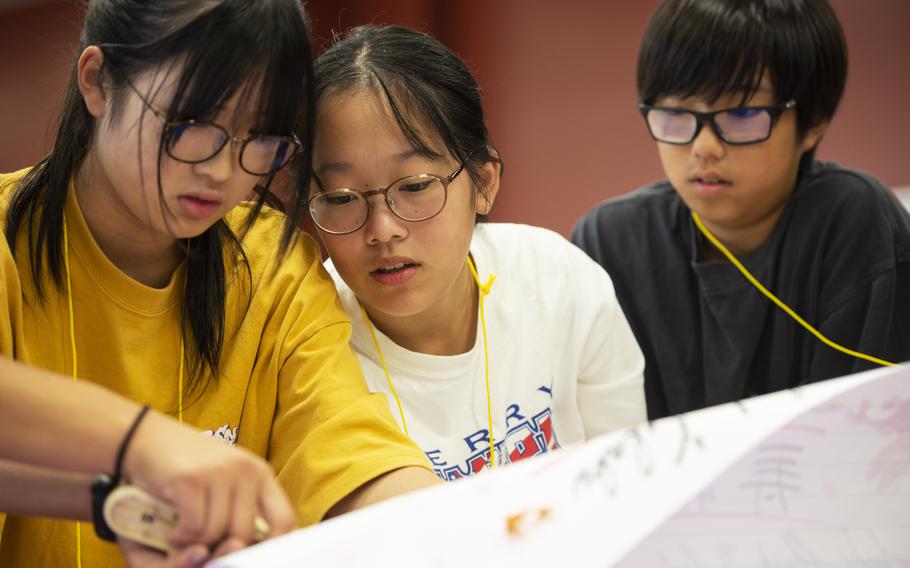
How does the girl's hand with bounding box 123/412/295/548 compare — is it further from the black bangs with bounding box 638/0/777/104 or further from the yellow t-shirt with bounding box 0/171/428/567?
the black bangs with bounding box 638/0/777/104

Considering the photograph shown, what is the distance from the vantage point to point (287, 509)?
0.65 m

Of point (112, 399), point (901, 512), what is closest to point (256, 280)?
point (112, 399)

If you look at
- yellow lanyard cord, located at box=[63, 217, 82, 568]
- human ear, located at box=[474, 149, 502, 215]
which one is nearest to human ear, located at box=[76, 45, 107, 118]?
yellow lanyard cord, located at box=[63, 217, 82, 568]

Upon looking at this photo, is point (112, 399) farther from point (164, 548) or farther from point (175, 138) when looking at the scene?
point (175, 138)

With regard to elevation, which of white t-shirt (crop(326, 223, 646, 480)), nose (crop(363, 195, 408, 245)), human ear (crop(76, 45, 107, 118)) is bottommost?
white t-shirt (crop(326, 223, 646, 480))

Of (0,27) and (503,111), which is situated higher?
(0,27)

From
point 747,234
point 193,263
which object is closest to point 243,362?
point 193,263

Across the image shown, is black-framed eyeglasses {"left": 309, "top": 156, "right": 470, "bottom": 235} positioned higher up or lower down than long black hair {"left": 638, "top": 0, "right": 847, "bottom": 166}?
lower down

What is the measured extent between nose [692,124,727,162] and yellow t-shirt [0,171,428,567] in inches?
24.9

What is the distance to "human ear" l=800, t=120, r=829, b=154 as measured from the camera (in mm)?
1467

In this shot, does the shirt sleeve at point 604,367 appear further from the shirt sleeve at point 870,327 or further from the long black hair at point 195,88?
the long black hair at point 195,88

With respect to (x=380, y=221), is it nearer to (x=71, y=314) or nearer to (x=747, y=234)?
(x=71, y=314)

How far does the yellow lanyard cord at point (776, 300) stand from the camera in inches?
53.7

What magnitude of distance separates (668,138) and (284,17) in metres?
0.75
